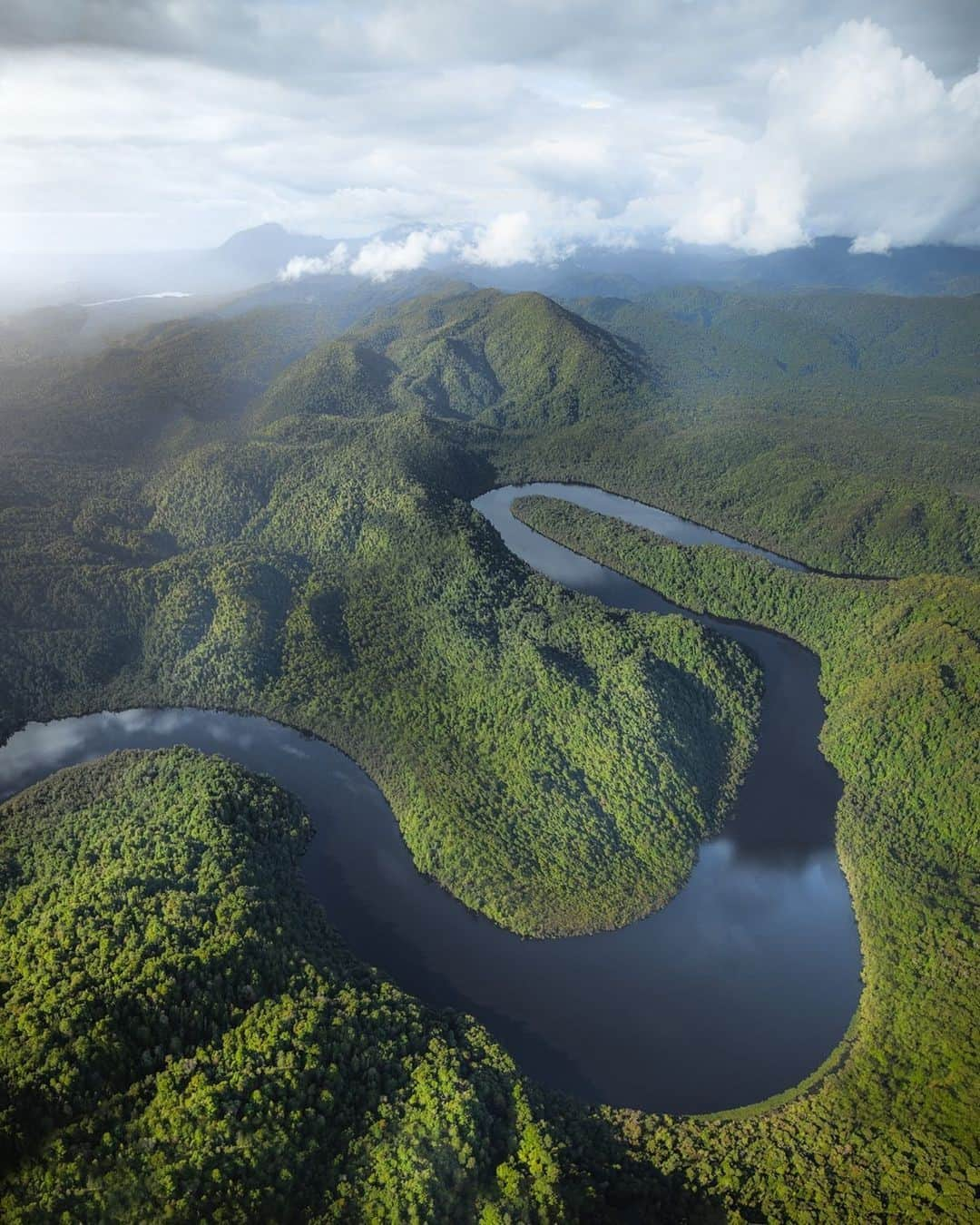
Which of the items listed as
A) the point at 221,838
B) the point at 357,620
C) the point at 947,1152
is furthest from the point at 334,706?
the point at 947,1152

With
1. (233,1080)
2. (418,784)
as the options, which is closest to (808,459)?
(418,784)

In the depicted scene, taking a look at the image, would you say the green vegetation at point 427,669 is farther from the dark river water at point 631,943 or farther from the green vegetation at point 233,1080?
the green vegetation at point 233,1080

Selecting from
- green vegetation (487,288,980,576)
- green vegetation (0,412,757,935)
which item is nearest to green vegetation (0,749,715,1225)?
green vegetation (0,412,757,935)

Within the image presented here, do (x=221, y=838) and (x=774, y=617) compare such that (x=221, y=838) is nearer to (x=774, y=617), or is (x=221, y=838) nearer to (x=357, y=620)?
(x=357, y=620)

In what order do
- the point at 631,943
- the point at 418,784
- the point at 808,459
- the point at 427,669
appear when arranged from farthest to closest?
the point at 808,459 < the point at 427,669 < the point at 418,784 < the point at 631,943

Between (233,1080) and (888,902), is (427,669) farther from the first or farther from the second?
(888,902)
